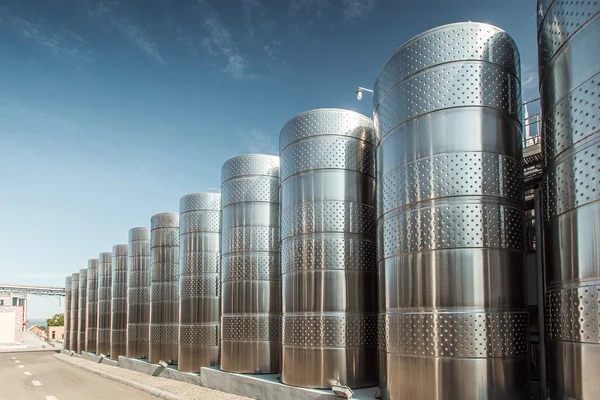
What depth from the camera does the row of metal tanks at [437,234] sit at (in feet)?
25.3

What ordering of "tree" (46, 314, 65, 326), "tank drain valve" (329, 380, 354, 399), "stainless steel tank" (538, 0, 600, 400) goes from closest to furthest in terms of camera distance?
Result: "stainless steel tank" (538, 0, 600, 400) < "tank drain valve" (329, 380, 354, 399) < "tree" (46, 314, 65, 326)

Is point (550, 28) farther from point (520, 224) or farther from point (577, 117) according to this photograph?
point (520, 224)

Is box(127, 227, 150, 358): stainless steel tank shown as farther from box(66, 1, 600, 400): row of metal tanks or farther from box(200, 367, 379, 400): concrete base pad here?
box(66, 1, 600, 400): row of metal tanks

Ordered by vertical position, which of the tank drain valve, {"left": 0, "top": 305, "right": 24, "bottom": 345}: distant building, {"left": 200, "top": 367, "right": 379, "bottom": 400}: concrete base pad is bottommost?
{"left": 0, "top": 305, "right": 24, "bottom": 345}: distant building

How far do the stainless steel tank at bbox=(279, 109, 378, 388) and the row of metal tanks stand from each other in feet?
0.13

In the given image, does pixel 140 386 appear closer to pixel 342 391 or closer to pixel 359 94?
pixel 342 391

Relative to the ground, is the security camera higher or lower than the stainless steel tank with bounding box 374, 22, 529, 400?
higher

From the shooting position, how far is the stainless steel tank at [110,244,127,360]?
3259 cm

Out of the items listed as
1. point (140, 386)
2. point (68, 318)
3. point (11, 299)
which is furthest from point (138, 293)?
point (11, 299)

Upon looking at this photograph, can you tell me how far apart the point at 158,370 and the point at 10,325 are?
2413 inches

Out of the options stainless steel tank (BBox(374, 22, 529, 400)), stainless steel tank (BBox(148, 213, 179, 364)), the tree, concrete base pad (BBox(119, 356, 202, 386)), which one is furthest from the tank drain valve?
the tree

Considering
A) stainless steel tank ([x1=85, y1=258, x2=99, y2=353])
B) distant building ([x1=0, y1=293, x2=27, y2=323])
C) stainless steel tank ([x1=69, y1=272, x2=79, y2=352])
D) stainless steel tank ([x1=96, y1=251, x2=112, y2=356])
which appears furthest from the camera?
distant building ([x1=0, y1=293, x2=27, y2=323])

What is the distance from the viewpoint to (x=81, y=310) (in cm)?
4475

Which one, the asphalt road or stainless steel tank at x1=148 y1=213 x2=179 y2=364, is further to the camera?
stainless steel tank at x1=148 y1=213 x2=179 y2=364
